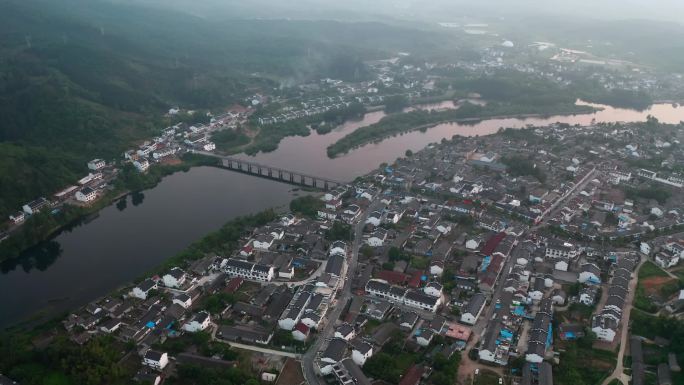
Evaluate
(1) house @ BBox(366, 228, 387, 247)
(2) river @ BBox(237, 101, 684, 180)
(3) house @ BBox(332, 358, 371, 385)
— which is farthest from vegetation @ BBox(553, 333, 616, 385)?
(2) river @ BBox(237, 101, 684, 180)

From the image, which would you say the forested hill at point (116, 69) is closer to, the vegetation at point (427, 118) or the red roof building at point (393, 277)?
the vegetation at point (427, 118)

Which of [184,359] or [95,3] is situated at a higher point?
[95,3]

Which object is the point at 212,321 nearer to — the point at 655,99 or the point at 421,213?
the point at 421,213

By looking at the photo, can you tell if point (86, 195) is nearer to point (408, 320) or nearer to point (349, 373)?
point (408, 320)

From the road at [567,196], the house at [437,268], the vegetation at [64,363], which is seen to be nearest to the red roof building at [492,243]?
the road at [567,196]

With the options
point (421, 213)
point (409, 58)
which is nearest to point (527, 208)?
point (421, 213)

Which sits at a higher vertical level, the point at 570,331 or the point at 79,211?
the point at 570,331

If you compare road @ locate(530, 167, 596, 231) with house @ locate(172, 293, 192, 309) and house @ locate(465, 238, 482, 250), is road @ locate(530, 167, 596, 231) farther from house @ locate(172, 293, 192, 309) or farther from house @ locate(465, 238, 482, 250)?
house @ locate(172, 293, 192, 309)

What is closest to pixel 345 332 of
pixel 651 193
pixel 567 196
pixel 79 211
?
pixel 567 196
